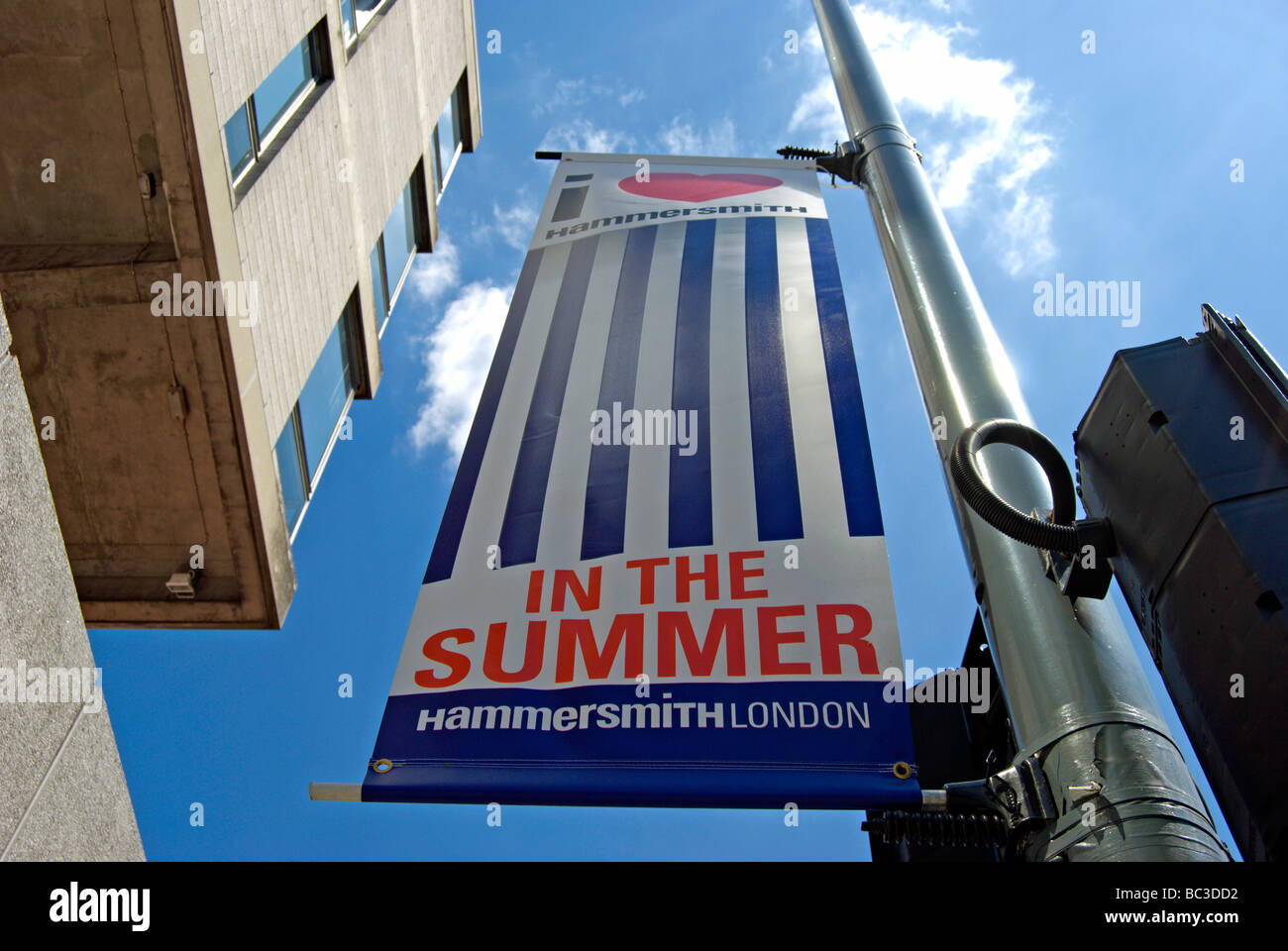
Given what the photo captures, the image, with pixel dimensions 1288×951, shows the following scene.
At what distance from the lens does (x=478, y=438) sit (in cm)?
545

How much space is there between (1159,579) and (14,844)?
3.29 meters

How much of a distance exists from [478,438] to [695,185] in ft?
12.5

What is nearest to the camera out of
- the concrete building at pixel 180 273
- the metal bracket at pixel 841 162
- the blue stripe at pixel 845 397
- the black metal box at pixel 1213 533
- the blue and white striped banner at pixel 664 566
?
the black metal box at pixel 1213 533

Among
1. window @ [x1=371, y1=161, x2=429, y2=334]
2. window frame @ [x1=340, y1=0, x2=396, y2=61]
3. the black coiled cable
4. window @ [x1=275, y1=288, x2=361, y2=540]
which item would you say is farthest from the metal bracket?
window @ [x1=371, y1=161, x2=429, y2=334]

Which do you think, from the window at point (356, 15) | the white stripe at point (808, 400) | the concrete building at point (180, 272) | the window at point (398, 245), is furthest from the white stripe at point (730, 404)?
the window at point (398, 245)

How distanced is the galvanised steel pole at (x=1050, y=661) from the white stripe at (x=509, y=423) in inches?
84.1

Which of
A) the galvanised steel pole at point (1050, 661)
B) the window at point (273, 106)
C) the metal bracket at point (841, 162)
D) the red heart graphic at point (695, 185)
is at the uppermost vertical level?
the window at point (273, 106)

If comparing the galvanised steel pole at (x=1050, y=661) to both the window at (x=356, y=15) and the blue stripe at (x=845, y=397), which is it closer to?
the blue stripe at (x=845, y=397)

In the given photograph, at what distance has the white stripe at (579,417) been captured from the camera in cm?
448

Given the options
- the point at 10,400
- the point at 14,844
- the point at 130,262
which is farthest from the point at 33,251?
the point at 14,844

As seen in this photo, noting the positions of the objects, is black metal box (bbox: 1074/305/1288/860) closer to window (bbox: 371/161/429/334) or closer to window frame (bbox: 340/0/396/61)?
window frame (bbox: 340/0/396/61)

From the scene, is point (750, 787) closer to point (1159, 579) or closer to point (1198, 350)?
point (1159, 579)

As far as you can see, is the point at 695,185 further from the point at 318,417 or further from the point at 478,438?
the point at 318,417

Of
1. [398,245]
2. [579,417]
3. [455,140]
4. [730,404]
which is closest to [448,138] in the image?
[455,140]
